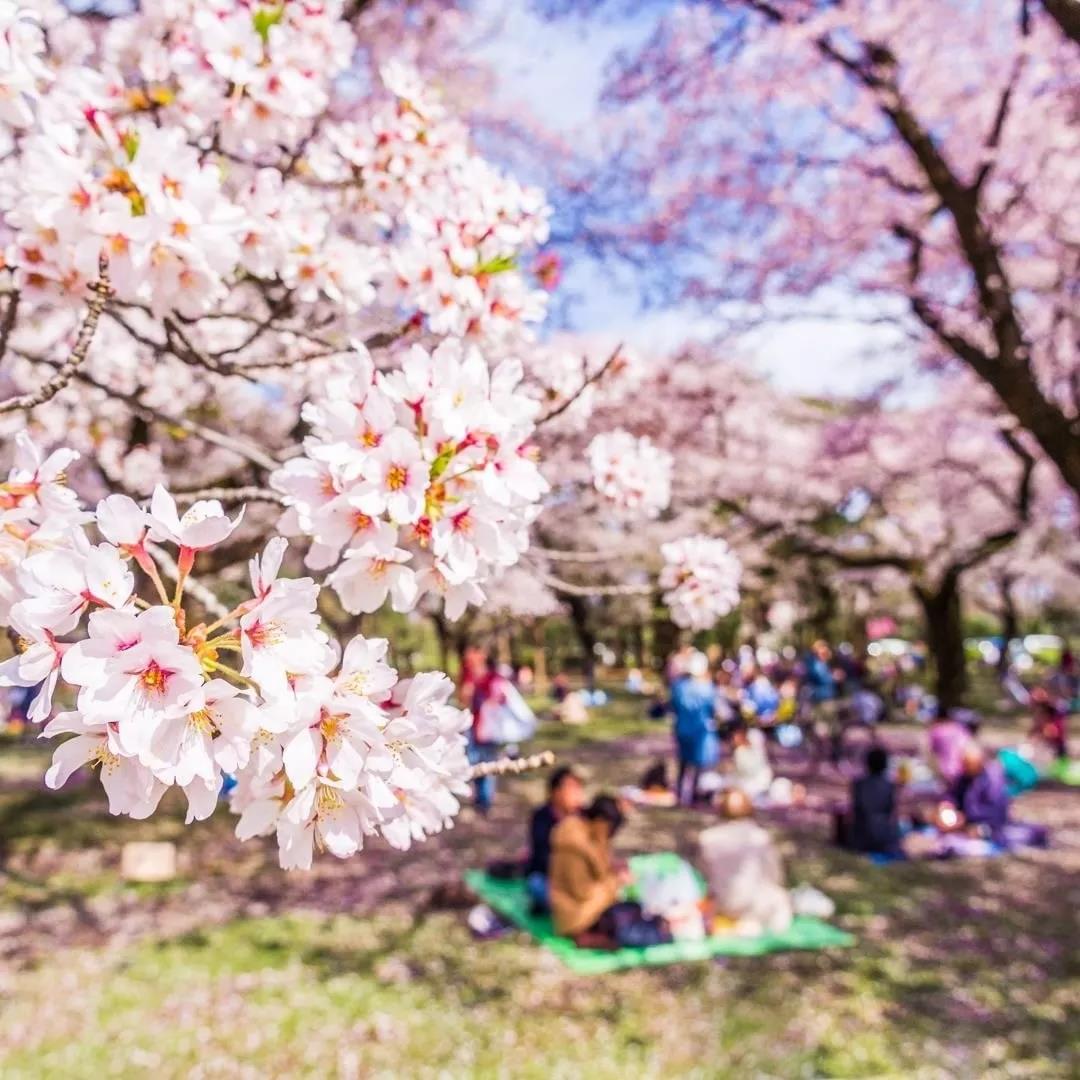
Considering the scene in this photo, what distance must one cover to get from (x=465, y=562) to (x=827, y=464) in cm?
1664

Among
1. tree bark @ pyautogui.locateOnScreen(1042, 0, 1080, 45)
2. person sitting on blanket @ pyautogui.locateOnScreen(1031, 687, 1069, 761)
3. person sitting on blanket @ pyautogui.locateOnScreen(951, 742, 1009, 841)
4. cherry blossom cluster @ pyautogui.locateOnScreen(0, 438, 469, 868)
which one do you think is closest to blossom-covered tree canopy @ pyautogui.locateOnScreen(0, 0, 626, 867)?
cherry blossom cluster @ pyautogui.locateOnScreen(0, 438, 469, 868)

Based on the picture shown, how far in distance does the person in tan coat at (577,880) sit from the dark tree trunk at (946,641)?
43.5 ft

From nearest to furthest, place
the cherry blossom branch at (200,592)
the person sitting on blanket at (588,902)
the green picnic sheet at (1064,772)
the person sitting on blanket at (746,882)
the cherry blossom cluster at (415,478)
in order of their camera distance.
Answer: the cherry blossom cluster at (415,478) → the cherry blossom branch at (200,592) → the person sitting on blanket at (588,902) → the person sitting on blanket at (746,882) → the green picnic sheet at (1064,772)

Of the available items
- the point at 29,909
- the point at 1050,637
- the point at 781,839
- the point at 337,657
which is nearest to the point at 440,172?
the point at 337,657

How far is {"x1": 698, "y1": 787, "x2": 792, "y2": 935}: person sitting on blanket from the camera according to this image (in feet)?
20.5

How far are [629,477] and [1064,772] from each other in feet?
40.0

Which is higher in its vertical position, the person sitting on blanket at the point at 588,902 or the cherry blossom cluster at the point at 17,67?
the cherry blossom cluster at the point at 17,67

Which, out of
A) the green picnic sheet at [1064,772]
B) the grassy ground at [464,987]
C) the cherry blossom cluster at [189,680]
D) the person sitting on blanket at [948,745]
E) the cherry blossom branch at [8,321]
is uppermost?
the cherry blossom branch at [8,321]

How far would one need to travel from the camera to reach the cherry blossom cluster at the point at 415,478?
4.23 feet

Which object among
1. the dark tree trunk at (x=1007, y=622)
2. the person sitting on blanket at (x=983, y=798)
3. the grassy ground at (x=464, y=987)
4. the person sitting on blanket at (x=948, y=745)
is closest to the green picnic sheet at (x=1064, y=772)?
the person sitting on blanket at (x=948, y=745)

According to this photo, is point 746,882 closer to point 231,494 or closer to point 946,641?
point 231,494

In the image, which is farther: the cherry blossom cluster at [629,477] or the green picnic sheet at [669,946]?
the green picnic sheet at [669,946]

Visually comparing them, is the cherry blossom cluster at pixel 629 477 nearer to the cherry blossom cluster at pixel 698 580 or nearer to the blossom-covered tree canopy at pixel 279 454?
the cherry blossom cluster at pixel 698 580

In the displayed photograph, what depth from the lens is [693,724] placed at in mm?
10672
